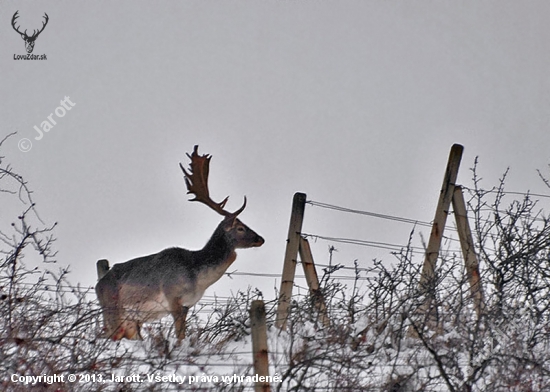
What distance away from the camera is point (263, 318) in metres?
6.46

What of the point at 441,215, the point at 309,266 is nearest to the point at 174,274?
the point at 309,266

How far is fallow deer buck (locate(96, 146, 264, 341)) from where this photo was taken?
36.2ft

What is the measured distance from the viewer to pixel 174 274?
1118 cm

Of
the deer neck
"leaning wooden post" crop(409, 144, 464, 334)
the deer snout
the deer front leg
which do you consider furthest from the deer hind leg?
"leaning wooden post" crop(409, 144, 464, 334)

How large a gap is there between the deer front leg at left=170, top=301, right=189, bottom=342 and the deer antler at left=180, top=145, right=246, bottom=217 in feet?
5.35

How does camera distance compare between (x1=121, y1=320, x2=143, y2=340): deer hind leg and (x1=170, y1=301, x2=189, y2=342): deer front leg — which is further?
(x1=121, y1=320, x2=143, y2=340): deer hind leg

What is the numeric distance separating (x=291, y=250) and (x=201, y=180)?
211cm

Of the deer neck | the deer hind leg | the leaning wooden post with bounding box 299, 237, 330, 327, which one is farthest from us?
the deer neck

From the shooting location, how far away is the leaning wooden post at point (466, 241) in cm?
1008

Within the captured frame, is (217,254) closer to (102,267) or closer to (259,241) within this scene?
(259,241)

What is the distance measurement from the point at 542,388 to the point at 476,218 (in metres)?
4.09

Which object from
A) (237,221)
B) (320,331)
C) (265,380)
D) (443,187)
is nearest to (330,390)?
(265,380)

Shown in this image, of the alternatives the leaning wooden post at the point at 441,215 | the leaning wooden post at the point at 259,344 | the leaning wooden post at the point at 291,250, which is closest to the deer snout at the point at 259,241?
the leaning wooden post at the point at 291,250

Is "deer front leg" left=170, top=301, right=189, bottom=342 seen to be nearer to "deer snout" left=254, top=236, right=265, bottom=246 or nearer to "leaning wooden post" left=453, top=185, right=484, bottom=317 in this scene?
"deer snout" left=254, top=236, right=265, bottom=246
